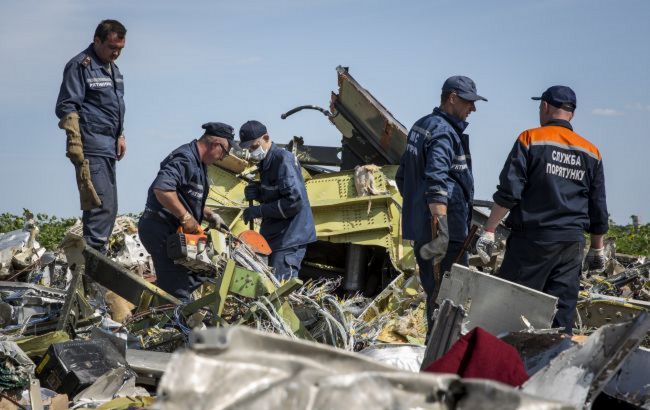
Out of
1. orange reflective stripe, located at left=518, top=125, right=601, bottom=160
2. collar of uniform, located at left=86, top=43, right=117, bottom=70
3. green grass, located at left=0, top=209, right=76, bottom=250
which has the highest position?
collar of uniform, located at left=86, top=43, right=117, bottom=70

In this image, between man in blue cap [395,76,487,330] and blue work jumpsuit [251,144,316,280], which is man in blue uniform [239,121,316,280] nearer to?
blue work jumpsuit [251,144,316,280]

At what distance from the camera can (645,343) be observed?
6.55m

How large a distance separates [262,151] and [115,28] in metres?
1.51

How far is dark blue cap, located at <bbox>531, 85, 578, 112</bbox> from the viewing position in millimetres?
6090

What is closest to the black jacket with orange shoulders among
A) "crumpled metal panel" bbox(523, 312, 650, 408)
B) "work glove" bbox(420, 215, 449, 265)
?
"work glove" bbox(420, 215, 449, 265)

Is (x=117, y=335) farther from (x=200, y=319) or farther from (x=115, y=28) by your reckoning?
(x=115, y=28)

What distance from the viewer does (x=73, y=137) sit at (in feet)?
23.6

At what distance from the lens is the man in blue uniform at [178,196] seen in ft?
22.3

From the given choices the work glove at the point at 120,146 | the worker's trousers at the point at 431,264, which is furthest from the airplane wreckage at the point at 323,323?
the work glove at the point at 120,146

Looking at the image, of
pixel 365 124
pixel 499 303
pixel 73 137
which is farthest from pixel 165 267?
pixel 365 124


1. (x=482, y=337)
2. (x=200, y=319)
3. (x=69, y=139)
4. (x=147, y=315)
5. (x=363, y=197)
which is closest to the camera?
(x=482, y=337)

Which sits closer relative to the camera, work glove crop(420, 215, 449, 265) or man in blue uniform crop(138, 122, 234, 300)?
work glove crop(420, 215, 449, 265)

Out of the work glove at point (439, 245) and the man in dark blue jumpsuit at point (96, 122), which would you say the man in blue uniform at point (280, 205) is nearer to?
the man in dark blue jumpsuit at point (96, 122)

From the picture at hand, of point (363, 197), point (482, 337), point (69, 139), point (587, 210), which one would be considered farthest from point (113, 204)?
point (482, 337)
